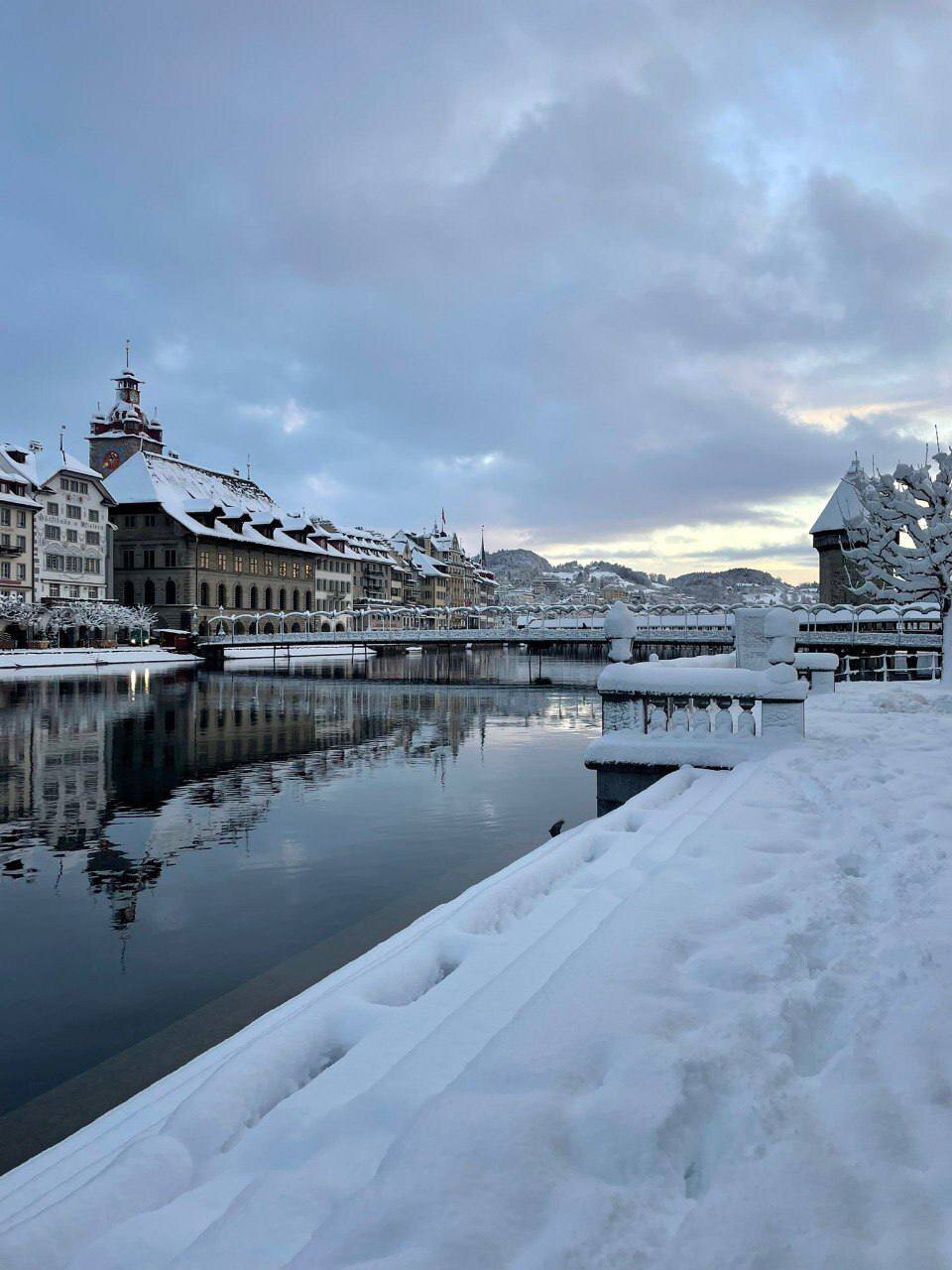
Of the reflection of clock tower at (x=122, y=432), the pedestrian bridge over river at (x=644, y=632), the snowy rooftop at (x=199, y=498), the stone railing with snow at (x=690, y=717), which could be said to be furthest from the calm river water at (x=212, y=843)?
the reflection of clock tower at (x=122, y=432)

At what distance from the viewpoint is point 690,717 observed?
11.6m

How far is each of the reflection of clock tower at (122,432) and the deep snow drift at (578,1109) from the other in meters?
112

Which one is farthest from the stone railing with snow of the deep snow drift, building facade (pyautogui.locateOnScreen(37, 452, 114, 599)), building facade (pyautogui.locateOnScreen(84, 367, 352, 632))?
building facade (pyautogui.locateOnScreen(84, 367, 352, 632))

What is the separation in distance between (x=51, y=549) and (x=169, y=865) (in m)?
77.1

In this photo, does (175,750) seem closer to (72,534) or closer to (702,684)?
(702,684)

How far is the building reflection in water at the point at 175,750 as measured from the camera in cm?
1351

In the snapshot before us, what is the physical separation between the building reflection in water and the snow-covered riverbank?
36.5 feet

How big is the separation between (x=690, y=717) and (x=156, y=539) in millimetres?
93633

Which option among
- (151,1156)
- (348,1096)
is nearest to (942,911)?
(348,1096)

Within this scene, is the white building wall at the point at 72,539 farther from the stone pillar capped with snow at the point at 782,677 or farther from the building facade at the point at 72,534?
the stone pillar capped with snow at the point at 782,677

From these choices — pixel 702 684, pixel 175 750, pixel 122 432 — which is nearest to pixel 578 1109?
pixel 702 684

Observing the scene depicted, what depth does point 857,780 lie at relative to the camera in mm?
9133

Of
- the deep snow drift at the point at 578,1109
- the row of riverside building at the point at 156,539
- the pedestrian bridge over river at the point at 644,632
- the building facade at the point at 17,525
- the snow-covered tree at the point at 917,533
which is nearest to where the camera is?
the deep snow drift at the point at 578,1109

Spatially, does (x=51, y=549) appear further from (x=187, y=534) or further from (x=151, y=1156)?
(x=151, y=1156)
